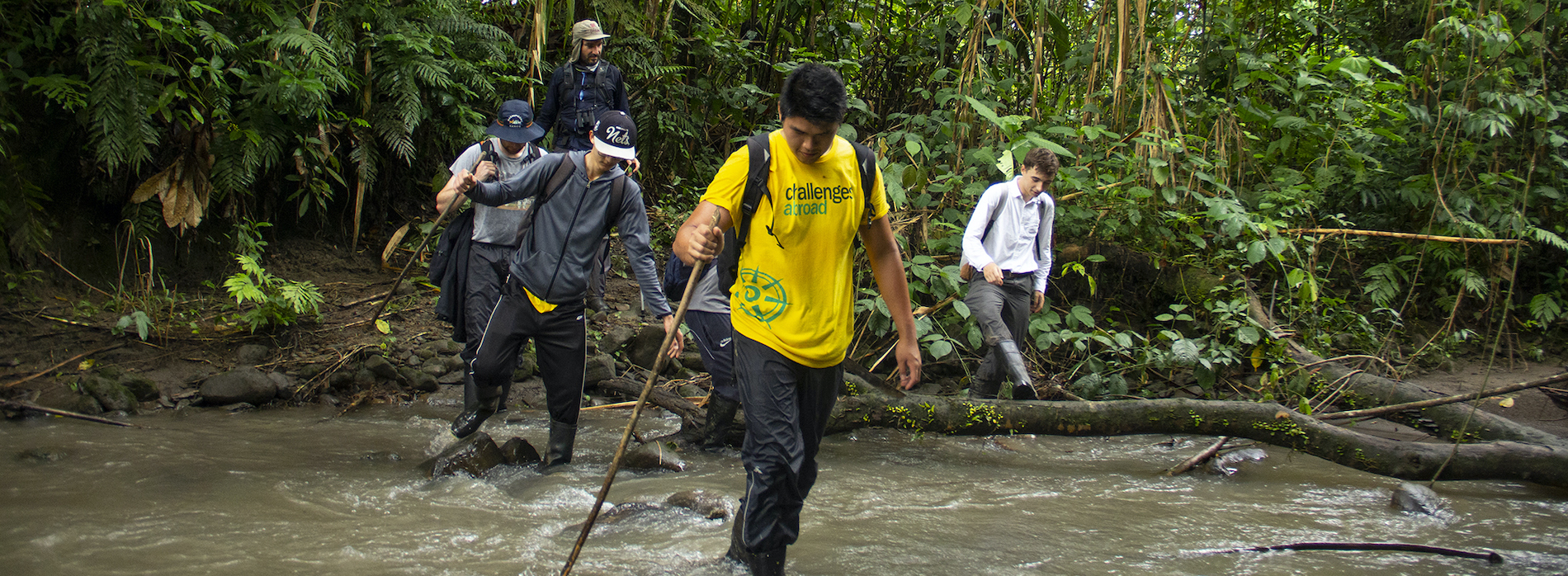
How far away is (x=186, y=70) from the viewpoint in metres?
6.78

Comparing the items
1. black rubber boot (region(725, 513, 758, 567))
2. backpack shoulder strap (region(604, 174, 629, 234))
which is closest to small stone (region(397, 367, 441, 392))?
backpack shoulder strap (region(604, 174, 629, 234))

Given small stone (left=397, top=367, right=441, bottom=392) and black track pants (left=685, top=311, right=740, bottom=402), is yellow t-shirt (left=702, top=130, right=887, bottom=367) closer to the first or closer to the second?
black track pants (left=685, top=311, right=740, bottom=402)

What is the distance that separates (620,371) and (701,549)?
12.9 feet

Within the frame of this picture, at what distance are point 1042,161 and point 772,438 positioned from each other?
3.77 m

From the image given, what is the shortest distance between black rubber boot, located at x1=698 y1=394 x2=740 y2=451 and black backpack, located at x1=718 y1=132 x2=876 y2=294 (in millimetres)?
2501

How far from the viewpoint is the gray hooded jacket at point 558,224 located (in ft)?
15.1

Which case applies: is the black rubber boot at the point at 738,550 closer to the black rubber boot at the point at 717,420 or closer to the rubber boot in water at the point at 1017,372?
the black rubber boot at the point at 717,420

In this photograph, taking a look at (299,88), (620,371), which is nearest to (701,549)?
(620,371)

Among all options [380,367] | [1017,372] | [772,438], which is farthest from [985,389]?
[380,367]

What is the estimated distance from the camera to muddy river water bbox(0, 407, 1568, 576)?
358cm

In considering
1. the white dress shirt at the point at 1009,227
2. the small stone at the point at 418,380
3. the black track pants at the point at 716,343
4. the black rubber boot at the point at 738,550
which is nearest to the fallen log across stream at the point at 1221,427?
the black track pants at the point at 716,343

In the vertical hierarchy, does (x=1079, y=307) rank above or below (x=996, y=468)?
above

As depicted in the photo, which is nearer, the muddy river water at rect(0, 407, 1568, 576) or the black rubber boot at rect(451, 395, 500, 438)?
the muddy river water at rect(0, 407, 1568, 576)

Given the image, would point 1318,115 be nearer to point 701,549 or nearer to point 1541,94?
point 1541,94
